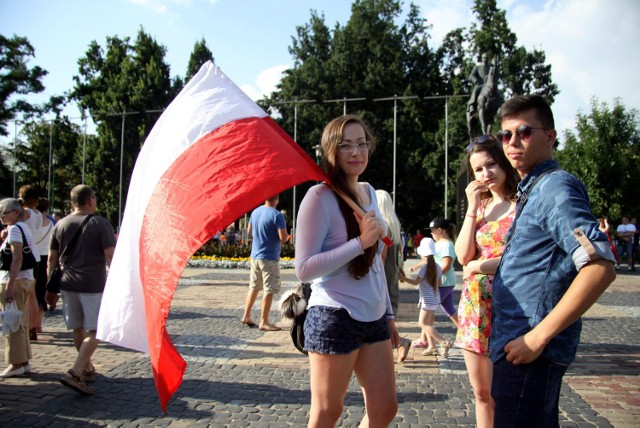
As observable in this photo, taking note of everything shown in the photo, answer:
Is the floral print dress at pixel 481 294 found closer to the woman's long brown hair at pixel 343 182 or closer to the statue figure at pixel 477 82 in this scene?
the woman's long brown hair at pixel 343 182

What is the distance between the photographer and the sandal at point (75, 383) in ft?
15.0

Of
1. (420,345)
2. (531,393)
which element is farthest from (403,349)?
(531,393)

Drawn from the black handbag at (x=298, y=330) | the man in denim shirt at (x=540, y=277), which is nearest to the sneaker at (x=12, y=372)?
the black handbag at (x=298, y=330)

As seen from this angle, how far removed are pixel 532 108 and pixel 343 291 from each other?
Result: 1.20 m

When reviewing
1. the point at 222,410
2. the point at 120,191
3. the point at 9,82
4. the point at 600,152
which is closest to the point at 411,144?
the point at 600,152

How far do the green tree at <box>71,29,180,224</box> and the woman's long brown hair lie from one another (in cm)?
4113

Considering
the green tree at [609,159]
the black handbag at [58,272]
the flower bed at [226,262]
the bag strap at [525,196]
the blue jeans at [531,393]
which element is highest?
the green tree at [609,159]

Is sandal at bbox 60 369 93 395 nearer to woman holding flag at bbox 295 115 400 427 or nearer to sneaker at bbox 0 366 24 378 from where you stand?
sneaker at bbox 0 366 24 378

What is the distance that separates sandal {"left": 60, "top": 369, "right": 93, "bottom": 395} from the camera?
4562 mm

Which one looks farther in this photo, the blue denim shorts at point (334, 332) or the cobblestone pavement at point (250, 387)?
the cobblestone pavement at point (250, 387)

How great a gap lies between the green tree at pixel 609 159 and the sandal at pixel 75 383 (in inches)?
1043

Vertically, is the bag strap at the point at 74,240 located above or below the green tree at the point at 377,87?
below

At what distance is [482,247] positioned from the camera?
10.6ft

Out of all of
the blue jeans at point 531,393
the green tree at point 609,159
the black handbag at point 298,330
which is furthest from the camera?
the green tree at point 609,159
